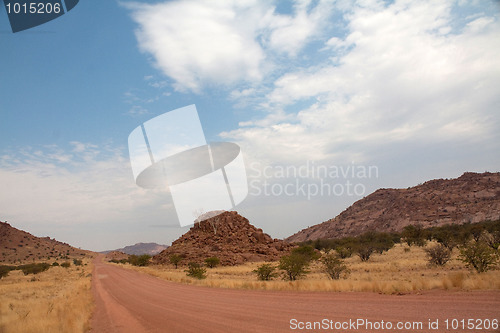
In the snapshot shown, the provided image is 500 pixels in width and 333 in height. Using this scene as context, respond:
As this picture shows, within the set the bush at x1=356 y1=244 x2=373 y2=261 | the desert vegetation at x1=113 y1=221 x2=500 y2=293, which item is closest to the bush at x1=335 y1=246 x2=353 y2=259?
the desert vegetation at x1=113 y1=221 x2=500 y2=293

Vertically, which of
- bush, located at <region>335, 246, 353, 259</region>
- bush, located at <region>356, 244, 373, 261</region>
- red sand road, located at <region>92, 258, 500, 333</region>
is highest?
red sand road, located at <region>92, 258, 500, 333</region>

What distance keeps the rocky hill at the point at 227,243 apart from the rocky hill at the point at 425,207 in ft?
132

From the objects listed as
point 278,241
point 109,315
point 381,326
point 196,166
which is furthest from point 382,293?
point 278,241

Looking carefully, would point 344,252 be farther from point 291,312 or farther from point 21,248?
point 21,248

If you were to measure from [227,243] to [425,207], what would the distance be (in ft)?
201

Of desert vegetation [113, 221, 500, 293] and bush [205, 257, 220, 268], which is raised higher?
desert vegetation [113, 221, 500, 293]

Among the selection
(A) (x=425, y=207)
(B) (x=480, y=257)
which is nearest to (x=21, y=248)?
(A) (x=425, y=207)

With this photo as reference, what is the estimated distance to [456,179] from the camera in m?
102

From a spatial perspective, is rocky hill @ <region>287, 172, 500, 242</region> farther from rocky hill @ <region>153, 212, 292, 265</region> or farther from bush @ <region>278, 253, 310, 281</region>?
bush @ <region>278, 253, 310, 281</region>

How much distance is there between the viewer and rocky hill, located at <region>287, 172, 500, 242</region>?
7850 cm

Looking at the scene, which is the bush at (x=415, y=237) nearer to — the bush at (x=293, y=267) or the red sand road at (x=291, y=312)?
the bush at (x=293, y=267)

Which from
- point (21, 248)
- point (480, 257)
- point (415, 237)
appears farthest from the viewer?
point (21, 248)

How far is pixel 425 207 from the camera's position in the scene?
300 ft

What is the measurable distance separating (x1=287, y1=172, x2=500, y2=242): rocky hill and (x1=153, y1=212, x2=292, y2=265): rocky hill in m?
40.1
